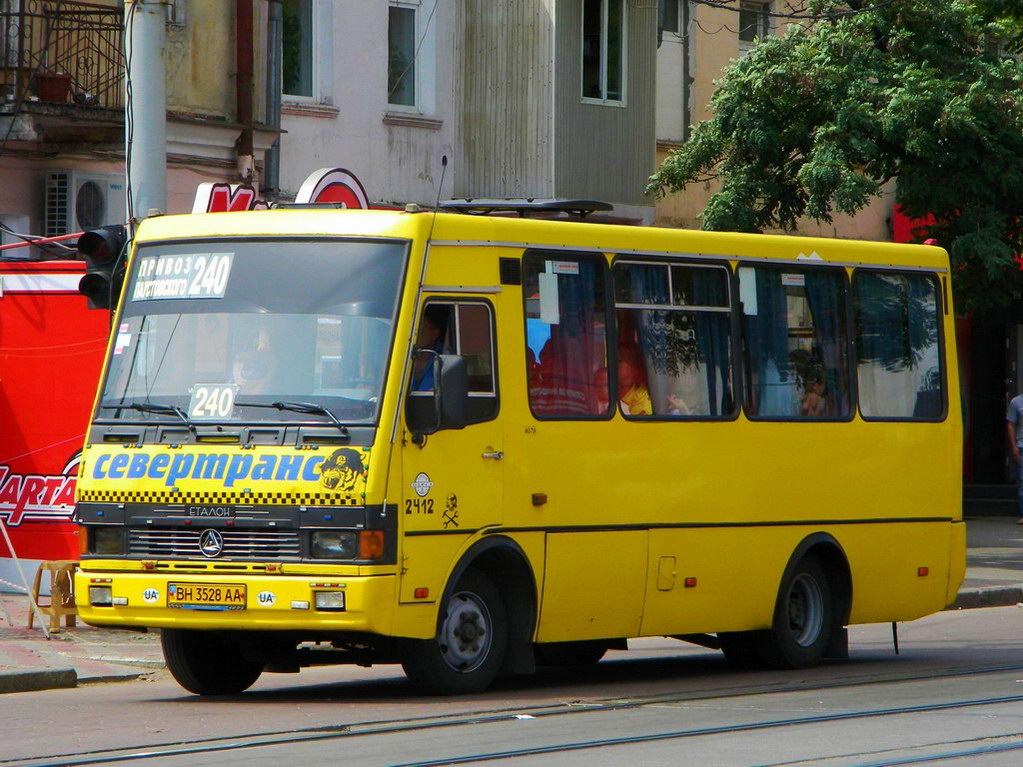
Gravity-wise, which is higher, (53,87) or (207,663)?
(53,87)

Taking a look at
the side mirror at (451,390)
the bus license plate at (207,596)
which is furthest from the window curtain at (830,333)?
the bus license plate at (207,596)

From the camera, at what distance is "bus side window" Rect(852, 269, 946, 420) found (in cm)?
1420

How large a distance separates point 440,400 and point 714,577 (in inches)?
112

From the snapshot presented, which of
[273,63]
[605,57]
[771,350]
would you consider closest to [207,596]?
[771,350]

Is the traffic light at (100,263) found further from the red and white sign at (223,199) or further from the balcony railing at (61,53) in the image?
the balcony railing at (61,53)

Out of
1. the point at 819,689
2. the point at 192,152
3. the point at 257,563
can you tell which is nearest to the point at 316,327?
the point at 257,563

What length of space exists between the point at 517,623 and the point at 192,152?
12130mm

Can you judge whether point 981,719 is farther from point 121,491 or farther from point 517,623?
point 121,491

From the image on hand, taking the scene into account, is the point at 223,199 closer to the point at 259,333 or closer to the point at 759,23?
the point at 259,333

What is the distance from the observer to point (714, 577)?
42.0 ft

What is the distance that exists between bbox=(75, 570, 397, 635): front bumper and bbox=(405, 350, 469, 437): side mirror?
84 centimetres

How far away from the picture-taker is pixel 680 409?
12703 mm

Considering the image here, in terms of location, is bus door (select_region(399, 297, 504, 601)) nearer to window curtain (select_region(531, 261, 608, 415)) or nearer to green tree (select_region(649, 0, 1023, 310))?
window curtain (select_region(531, 261, 608, 415))

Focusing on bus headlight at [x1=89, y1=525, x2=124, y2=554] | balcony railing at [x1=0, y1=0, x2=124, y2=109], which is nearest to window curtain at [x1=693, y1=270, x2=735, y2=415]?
bus headlight at [x1=89, y1=525, x2=124, y2=554]
